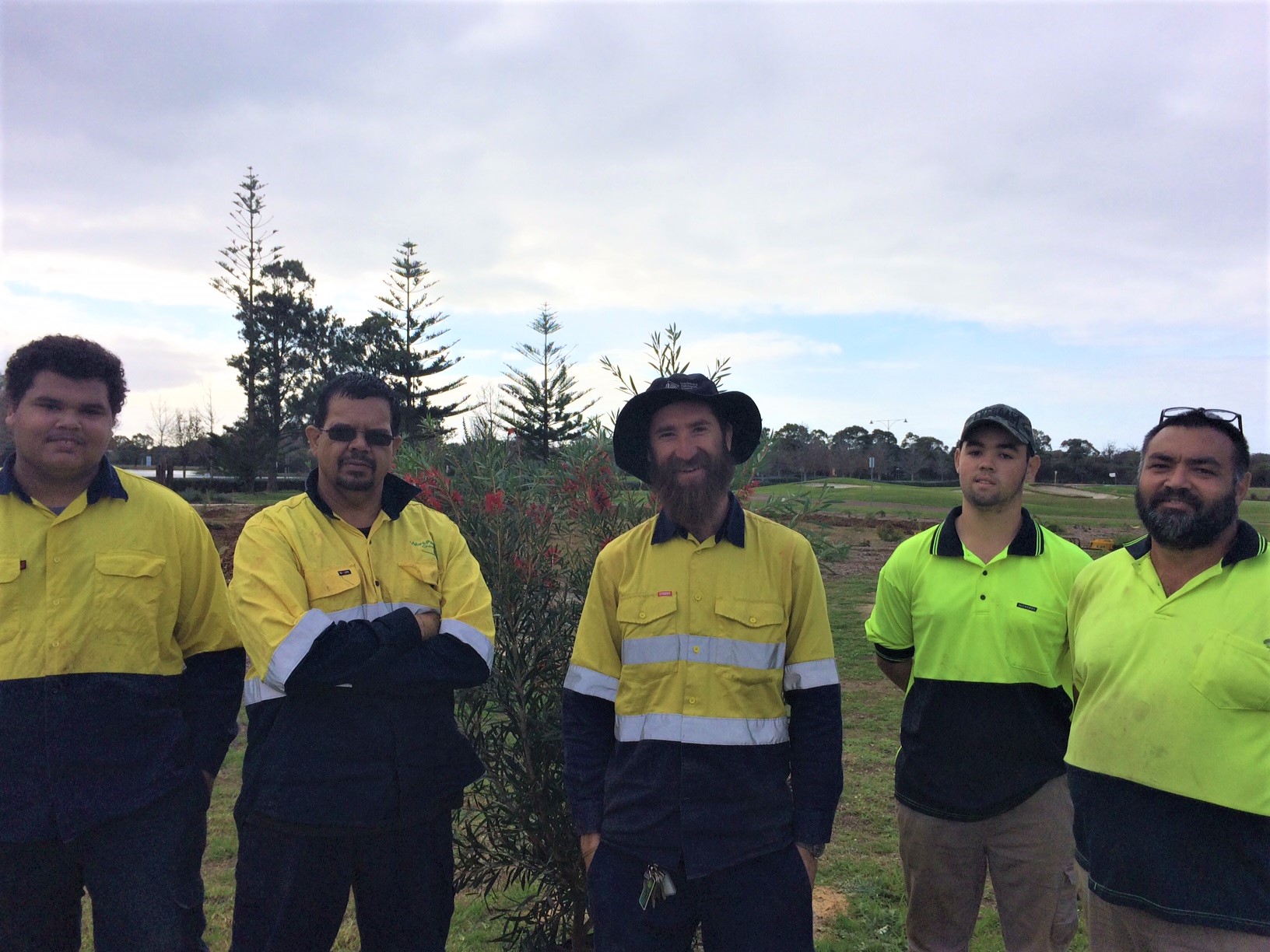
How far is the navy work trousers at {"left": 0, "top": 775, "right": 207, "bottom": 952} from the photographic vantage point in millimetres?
2543

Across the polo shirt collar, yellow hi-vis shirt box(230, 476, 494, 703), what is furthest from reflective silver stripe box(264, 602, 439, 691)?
the polo shirt collar

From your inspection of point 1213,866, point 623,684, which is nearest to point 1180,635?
point 1213,866

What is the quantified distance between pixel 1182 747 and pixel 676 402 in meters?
1.82

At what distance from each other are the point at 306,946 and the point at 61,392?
1950 millimetres

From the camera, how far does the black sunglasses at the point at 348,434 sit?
2850mm

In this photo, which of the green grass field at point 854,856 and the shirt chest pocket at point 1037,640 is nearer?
the shirt chest pocket at point 1037,640

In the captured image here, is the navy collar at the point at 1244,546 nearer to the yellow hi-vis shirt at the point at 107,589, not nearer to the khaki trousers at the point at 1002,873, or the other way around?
the khaki trousers at the point at 1002,873

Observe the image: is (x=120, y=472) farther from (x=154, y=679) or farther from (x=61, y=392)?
(x=154, y=679)

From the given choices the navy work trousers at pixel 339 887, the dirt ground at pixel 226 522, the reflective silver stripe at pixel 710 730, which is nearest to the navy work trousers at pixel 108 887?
the navy work trousers at pixel 339 887

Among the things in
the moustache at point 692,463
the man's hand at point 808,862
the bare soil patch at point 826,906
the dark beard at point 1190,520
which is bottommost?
the bare soil patch at point 826,906

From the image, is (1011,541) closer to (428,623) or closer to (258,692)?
(428,623)

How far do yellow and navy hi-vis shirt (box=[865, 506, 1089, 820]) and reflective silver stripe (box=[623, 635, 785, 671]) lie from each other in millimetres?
867

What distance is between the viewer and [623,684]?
8.42ft

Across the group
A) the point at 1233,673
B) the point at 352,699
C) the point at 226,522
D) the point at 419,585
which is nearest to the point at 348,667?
the point at 352,699
